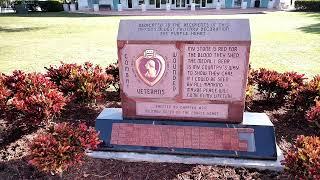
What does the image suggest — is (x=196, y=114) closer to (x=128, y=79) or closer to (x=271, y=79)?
(x=128, y=79)

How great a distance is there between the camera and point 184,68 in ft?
19.2

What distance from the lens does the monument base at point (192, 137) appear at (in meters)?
5.60

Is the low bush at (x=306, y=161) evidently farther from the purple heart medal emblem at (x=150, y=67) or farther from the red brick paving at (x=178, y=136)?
the purple heart medal emblem at (x=150, y=67)

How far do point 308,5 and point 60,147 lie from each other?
4226 cm

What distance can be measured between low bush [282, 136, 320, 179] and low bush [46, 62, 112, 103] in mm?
4202

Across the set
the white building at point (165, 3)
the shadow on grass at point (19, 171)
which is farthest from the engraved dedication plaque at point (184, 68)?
the white building at point (165, 3)

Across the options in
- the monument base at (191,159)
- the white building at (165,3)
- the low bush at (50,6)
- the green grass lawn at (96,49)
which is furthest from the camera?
the white building at (165,3)

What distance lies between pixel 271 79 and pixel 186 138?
2756 mm

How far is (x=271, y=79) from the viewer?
293 inches

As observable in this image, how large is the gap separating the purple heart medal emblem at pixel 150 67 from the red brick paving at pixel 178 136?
31.8 inches

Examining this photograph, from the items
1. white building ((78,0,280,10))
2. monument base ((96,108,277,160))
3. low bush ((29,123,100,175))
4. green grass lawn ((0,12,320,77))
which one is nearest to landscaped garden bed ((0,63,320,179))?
low bush ((29,123,100,175))

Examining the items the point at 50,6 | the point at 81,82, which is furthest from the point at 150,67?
the point at 50,6

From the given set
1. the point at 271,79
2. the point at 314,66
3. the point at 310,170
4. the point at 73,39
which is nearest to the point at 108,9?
the point at 73,39

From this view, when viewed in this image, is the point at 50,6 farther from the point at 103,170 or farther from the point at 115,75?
the point at 103,170
